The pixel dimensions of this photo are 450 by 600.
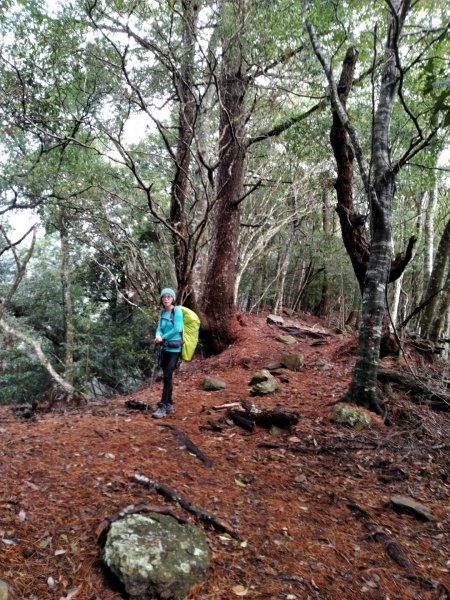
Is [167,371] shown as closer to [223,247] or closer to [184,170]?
[184,170]

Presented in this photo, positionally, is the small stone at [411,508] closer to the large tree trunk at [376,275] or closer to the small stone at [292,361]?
the large tree trunk at [376,275]

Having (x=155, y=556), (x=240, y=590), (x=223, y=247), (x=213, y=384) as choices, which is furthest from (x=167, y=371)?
(x=223, y=247)

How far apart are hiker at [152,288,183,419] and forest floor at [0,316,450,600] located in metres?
0.32

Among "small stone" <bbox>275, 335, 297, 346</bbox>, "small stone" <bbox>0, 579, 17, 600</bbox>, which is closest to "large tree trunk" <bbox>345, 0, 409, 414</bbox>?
"small stone" <bbox>275, 335, 297, 346</bbox>

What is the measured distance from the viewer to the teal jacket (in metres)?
5.60

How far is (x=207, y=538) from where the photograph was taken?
2918 mm

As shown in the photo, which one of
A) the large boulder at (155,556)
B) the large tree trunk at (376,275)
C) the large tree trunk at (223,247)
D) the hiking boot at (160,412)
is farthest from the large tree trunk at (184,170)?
the large boulder at (155,556)

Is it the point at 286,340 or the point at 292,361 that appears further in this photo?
→ the point at 286,340

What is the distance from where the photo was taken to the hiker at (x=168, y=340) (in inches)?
219

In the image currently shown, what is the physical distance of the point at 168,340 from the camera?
18.5 feet

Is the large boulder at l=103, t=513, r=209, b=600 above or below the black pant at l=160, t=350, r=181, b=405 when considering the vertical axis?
below

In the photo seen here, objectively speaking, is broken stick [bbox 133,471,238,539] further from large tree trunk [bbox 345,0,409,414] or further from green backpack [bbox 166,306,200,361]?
large tree trunk [bbox 345,0,409,414]

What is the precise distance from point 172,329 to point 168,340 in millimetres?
172

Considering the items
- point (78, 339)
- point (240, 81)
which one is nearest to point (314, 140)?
point (240, 81)
